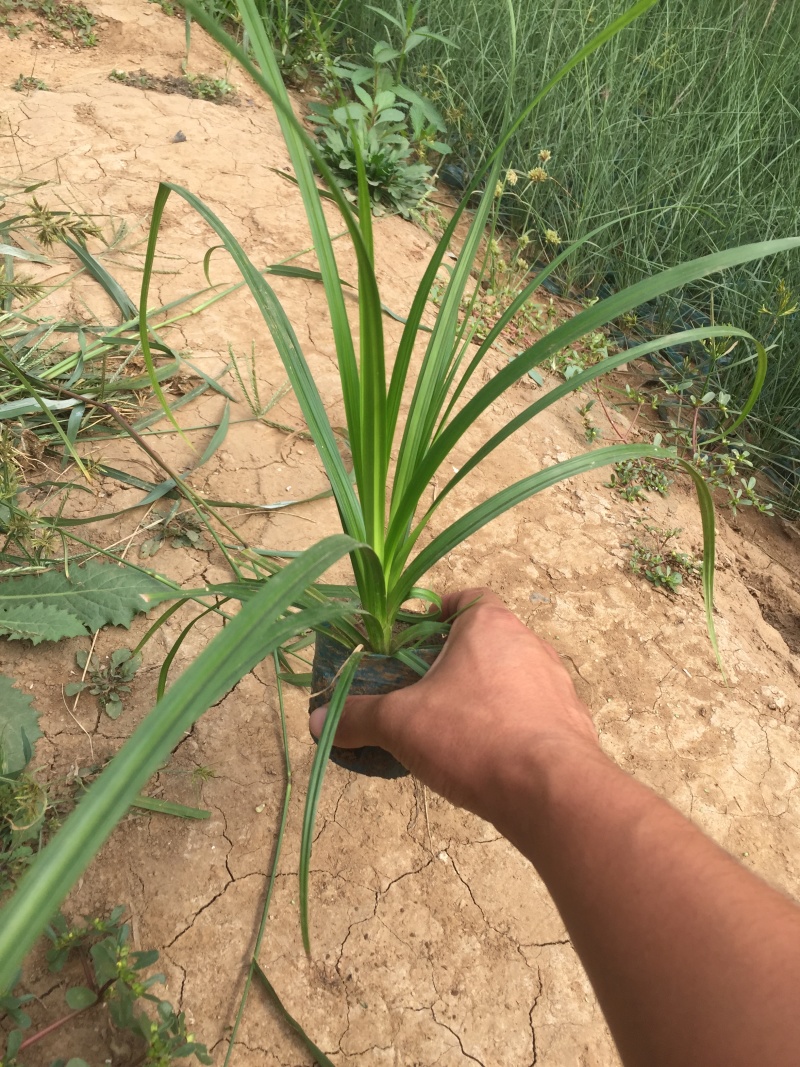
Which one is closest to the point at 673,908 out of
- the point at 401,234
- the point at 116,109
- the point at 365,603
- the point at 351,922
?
the point at 365,603

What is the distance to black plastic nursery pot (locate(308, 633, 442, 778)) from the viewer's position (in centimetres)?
99

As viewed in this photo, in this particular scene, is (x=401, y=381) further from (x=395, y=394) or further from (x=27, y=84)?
(x=27, y=84)

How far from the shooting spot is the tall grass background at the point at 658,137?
2232 millimetres

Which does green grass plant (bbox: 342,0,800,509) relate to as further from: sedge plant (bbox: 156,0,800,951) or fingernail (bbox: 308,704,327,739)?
fingernail (bbox: 308,704,327,739)

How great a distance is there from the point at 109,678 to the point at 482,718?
718 mm

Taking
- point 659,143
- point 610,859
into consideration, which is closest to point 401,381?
point 610,859

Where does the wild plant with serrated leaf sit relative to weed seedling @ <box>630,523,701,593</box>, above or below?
above

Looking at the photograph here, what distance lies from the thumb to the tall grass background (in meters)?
1.64

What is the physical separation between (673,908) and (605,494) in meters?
1.32

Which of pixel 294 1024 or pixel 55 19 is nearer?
pixel 294 1024

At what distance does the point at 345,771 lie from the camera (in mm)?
1237

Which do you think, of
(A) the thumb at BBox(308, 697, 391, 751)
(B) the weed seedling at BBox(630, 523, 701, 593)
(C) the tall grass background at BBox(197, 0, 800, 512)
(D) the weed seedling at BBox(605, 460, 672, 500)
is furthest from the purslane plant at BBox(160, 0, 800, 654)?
(C) the tall grass background at BBox(197, 0, 800, 512)

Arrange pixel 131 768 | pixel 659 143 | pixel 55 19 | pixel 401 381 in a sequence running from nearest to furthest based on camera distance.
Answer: pixel 131 768, pixel 401 381, pixel 659 143, pixel 55 19

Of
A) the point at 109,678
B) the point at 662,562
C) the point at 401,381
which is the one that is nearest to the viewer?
the point at 401,381
